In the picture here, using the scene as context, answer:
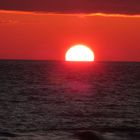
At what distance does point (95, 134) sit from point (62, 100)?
3157cm

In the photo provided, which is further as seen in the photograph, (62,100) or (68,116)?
(62,100)

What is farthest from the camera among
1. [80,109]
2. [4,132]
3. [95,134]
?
[80,109]

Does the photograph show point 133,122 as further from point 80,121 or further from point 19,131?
point 19,131

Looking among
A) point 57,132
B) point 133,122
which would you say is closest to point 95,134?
point 57,132

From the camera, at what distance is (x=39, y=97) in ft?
218

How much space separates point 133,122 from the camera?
1688 inches

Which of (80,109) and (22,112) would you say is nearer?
(22,112)

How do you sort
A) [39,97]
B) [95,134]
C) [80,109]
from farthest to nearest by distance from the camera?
[39,97], [80,109], [95,134]

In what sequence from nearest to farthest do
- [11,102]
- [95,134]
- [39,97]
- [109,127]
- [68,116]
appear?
[95,134], [109,127], [68,116], [11,102], [39,97]

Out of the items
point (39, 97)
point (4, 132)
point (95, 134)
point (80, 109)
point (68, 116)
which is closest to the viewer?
point (95, 134)

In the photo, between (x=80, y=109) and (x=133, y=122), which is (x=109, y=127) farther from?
(x=80, y=109)

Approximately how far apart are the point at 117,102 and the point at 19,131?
25842 mm

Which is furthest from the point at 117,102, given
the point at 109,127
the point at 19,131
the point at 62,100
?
the point at 19,131

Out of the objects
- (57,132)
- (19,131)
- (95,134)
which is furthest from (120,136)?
(19,131)
